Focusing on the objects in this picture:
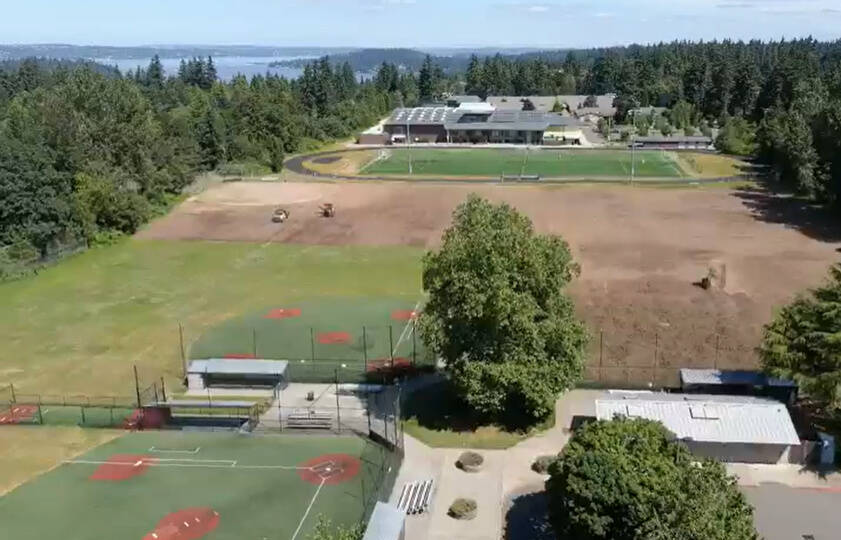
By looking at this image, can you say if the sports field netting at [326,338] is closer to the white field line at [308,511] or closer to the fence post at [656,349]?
the white field line at [308,511]

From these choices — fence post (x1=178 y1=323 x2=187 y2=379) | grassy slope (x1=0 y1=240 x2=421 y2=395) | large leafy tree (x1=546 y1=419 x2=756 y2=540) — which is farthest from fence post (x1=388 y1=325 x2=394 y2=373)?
large leafy tree (x1=546 y1=419 x2=756 y2=540)

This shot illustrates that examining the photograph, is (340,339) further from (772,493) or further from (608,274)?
(772,493)

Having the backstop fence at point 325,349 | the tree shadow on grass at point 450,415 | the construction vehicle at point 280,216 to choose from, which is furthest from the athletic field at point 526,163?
the tree shadow on grass at point 450,415

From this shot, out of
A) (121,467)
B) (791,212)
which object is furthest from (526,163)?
(121,467)

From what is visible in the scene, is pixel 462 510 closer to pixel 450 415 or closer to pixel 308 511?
pixel 308 511

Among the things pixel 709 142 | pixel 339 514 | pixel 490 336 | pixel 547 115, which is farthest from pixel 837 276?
pixel 547 115
